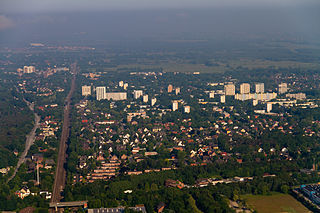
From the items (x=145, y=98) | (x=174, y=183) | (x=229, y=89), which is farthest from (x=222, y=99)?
(x=174, y=183)

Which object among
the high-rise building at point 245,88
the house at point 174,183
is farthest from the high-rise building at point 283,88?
the house at point 174,183

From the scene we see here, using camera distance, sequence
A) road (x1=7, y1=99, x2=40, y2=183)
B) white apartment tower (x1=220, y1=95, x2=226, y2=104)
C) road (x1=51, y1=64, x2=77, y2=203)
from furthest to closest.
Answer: white apartment tower (x1=220, y1=95, x2=226, y2=104), road (x1=7, y1=99, x2=40, y2=183), road (x1=51, y1=64, x2=77, y2=203)

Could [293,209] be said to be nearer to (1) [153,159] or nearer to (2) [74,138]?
(1) [153,159]

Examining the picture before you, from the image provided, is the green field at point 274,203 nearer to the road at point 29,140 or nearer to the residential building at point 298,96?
the road at point 29,140

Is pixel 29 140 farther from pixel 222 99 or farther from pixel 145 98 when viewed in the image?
pixel 222 99

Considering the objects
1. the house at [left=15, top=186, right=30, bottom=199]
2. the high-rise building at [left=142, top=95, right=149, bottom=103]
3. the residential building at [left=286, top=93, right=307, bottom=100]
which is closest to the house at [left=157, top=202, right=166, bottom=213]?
the house at [left=15, top=186, right=30, bottom=199]

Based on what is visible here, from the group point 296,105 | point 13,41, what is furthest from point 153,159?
point 13,41

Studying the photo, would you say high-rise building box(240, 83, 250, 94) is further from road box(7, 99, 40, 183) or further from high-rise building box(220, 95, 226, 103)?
road box(7, 99, 40, 183)

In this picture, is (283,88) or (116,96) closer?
(116,96)
